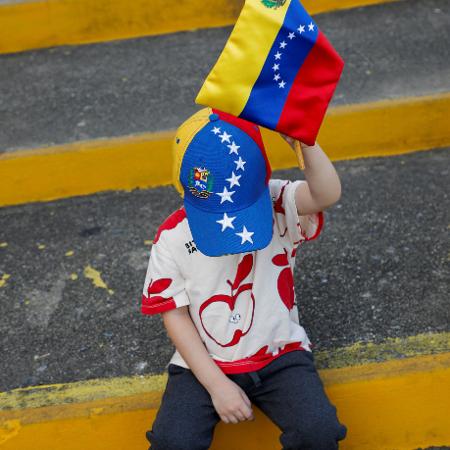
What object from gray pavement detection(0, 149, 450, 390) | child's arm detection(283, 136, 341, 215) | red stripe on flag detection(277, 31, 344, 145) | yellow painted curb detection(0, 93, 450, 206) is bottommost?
gray pavement detection(0, 149, 450, 390)

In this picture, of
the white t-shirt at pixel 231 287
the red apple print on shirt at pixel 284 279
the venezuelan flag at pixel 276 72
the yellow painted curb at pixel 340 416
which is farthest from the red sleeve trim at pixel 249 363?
the venezuelan flag at pixel 276 72

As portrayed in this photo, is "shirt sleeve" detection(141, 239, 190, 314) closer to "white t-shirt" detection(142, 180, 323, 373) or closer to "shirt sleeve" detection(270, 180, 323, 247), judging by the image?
"white t-shirt" detection(142, 180, 323, 373)

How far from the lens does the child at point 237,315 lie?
6.05 feet

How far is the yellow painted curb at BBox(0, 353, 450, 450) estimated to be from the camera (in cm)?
217

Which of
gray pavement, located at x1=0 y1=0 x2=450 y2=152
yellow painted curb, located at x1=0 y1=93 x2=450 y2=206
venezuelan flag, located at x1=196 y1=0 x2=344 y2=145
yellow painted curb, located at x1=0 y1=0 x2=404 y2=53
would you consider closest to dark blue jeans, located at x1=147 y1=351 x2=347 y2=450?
venezuelan flag, located at x1=196 y1=0 x2=344 y2=145

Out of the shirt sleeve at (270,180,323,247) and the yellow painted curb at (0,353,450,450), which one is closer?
the shirt sleeve at (270,180,323,247)

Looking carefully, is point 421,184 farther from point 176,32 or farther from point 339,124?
point 176,32

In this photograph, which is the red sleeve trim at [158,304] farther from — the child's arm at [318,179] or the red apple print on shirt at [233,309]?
the child's arm at [318,179]

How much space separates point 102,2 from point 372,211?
2.06m

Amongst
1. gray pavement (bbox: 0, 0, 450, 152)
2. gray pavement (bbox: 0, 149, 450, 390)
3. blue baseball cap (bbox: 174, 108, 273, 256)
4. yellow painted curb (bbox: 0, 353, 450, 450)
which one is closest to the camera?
blue baseball cap (bbox: 174, 108, 273, 256)

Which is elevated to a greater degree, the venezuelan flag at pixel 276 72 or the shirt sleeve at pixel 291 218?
the venezuelan flag at pixel 276 72

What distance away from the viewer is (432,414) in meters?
2.22

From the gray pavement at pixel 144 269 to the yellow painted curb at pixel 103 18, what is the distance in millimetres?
1331

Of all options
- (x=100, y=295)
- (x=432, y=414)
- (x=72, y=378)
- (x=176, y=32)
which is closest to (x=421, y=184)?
(x=432, y=414)
